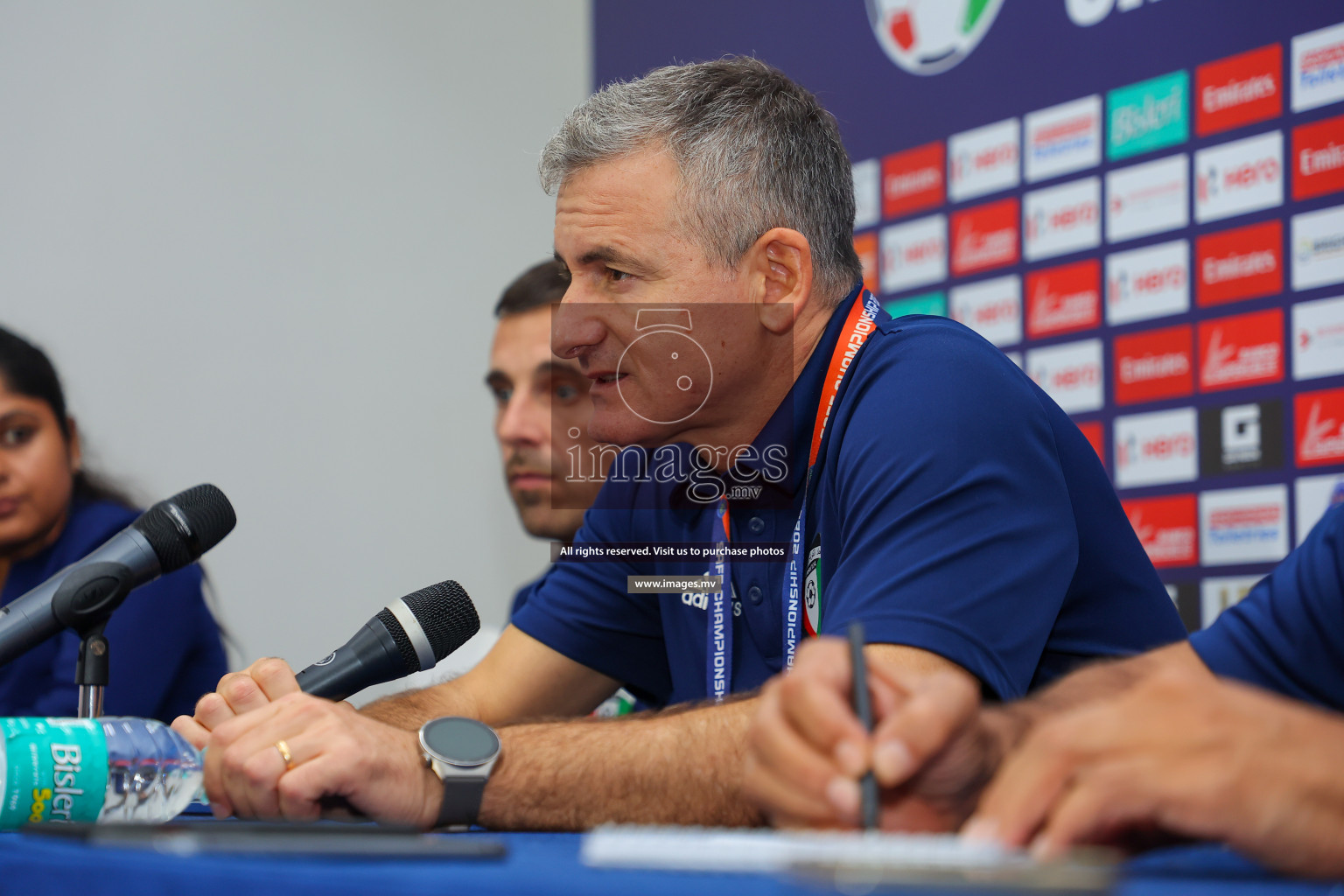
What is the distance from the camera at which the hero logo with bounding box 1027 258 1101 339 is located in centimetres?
240

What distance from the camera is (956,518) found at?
104 centimetres

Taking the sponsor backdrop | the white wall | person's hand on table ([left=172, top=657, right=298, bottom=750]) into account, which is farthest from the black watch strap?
the white wall

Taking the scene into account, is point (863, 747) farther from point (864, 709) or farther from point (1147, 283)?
point (1147, 283)

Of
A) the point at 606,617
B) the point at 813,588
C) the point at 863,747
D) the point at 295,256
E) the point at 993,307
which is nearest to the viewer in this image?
the point at 863,747

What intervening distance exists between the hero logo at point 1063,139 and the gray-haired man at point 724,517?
1046 millimetres

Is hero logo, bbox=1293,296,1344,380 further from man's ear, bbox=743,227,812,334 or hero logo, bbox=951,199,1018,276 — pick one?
man's ear, bbox=743,227,812,334

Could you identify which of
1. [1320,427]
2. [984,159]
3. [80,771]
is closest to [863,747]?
[80,771]

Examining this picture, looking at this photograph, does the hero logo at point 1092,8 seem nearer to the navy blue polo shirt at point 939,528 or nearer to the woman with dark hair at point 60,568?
the navy blue polo shirt at point 939,528

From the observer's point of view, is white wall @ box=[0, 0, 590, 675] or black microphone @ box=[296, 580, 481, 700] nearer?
black microphone @ box=[296, 580, 481, 700]

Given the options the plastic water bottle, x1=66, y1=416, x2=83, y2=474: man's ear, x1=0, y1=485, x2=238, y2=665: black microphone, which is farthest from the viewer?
x1=66, y1=416, x2=83, y2=474: man's ear

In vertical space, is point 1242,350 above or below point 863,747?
above

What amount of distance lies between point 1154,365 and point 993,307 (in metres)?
0.39

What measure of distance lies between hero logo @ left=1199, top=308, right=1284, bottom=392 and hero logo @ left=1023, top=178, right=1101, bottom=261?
317 millimetres

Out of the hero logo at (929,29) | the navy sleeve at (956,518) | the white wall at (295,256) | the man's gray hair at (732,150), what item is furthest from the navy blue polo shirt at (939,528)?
the white wall at (295,256)
